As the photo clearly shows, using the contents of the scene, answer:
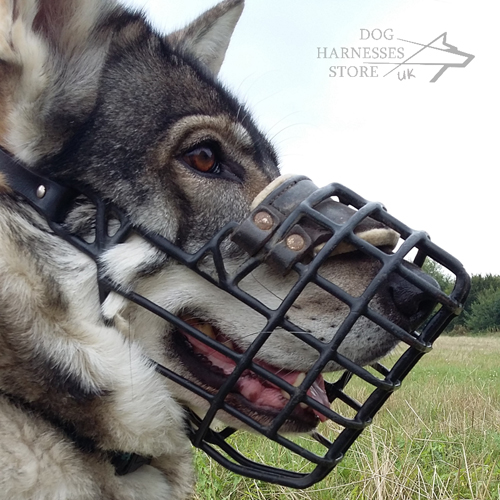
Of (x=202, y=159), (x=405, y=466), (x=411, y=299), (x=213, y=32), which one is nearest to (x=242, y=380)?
(x=411, y=299)

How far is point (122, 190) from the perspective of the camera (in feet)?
6.45

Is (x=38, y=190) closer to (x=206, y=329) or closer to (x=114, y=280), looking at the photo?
(x=114, y=280)

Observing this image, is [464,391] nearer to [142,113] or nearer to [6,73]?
[142,113]

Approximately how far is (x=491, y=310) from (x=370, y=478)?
44638 mm

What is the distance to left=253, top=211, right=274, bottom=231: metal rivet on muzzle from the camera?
1.84 m

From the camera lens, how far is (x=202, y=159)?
2113 millimetres

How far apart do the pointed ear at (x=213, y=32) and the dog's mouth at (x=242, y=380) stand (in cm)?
159

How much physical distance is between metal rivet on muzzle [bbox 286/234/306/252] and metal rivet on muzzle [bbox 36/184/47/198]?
0.87 metres

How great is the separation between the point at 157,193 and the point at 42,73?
2.02 ft

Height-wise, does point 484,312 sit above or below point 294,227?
below

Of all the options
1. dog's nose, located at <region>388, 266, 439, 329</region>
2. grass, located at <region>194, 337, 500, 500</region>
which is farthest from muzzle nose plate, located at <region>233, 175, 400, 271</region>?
grass, located at <region>194, 337, 500, 500</region>

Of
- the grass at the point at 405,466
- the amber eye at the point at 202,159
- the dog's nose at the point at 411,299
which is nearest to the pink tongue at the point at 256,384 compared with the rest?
the dog's nose at the point at 411,299

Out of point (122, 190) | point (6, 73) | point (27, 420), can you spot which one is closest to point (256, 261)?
point (122, 190)

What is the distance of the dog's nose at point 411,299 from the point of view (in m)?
1.82
